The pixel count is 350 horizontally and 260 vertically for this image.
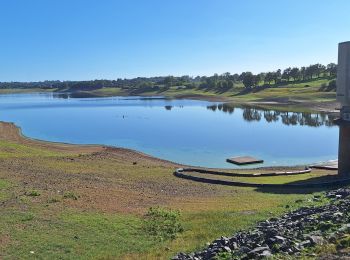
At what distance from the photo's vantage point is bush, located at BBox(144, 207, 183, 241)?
1712 cm

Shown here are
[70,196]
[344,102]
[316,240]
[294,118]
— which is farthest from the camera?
[294,118]

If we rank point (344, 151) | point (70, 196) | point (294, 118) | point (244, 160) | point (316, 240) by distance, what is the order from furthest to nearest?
point (294, 118) → point (244, 160) → point (344, 151) → point (70, 196) → point (316, 240)

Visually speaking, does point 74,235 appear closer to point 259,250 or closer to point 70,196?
point 70,196

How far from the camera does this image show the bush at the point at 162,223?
1712 cm

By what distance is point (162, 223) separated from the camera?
18.5 meters

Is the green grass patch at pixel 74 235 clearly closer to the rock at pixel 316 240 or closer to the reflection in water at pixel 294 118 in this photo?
the rock at pixel 316 240

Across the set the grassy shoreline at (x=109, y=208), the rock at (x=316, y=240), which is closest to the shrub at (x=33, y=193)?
the grassy shoreline at (x=109, y=208)

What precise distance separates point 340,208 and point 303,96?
442 feet

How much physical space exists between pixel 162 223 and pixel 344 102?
71.3ft

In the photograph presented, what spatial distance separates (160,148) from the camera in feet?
198

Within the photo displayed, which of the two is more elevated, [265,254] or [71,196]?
[265,254]

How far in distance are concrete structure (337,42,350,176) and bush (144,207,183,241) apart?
18812 mm

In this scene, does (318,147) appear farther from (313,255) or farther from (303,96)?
(303,96)

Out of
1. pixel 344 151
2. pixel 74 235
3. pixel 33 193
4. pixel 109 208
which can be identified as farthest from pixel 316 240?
pixel 344 151
